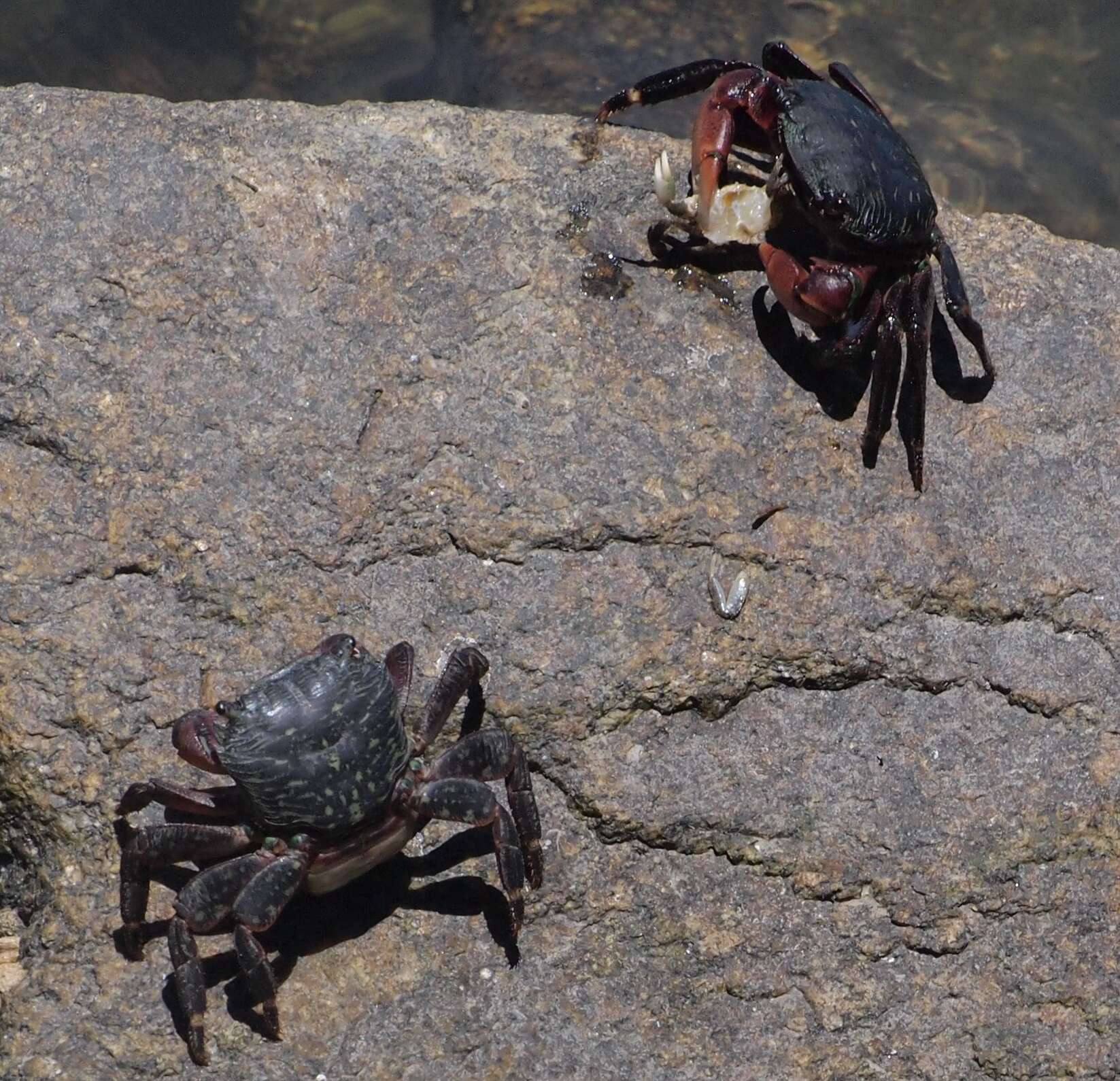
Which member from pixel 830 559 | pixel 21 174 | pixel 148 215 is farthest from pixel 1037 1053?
pixel 21 174

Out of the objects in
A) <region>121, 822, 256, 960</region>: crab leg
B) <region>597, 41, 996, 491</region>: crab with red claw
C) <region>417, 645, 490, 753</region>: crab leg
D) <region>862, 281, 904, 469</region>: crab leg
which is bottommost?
<region>121, 822, 256, 960</region>: crab leg

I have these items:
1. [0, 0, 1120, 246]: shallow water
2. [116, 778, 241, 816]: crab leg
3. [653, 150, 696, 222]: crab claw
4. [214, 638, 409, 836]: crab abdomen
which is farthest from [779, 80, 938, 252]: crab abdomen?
[0, 0, 1120, 246]: shallow water

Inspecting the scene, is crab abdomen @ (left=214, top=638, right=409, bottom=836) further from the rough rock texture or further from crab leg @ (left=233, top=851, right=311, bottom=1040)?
the rough rock texture

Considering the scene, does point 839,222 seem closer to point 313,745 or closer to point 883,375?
point 883,375

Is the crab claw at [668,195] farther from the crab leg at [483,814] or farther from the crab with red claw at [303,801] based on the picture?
the crab leg at [483,814]

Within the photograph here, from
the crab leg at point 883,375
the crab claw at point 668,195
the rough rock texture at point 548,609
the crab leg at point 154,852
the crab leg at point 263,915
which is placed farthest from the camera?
the crab claw at point 668,195

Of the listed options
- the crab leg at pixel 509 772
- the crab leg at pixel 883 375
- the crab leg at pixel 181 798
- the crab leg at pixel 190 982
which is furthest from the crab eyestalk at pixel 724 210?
the crab leg at pixel 190 982
